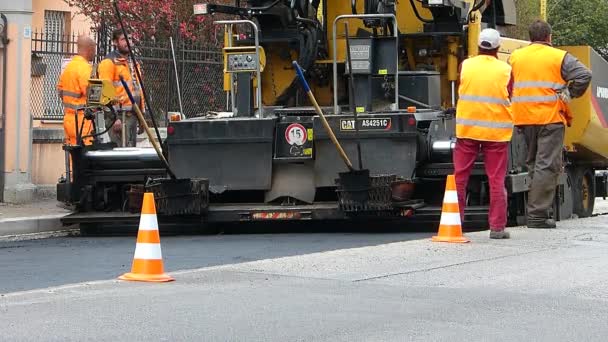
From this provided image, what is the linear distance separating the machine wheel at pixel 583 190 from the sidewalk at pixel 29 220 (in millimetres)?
6404

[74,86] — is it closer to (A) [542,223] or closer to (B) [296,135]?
(B) [296,135]

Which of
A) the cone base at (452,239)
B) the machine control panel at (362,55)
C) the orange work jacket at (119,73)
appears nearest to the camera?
the cone base at (452,239)

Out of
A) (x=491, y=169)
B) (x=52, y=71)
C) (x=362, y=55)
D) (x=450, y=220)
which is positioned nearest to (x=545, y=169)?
(x=491, y=169)

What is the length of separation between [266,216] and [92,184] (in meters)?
2.03

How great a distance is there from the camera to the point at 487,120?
438 inches

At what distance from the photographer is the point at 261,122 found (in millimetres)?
12547

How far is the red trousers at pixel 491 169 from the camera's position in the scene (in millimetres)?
10938

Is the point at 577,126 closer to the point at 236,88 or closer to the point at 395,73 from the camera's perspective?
the point at 395,73

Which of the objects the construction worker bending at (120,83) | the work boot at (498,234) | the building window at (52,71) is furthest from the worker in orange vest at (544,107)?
the building window at (52,71)

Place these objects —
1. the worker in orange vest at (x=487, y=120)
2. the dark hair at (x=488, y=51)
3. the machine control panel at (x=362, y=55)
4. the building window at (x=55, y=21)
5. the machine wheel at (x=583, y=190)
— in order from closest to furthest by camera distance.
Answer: the worker in orange vest at (x=487, y=120) < the dark hair at (x=488, y=51) < the machine control panel at (x=362, y=55) < the machine wheel at (x=583, y=190) < the building window at (x=55, y=21)

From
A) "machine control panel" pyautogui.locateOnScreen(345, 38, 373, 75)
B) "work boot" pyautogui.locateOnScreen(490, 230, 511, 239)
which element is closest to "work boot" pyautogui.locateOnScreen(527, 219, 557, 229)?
"work boot" pyautogui.locateOnScreen(490, 230, 511, 239)

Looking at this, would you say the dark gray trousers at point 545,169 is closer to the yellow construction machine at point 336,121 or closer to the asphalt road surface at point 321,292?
the yellow construction machine at point 336,121

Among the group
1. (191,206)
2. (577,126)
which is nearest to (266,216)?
(191,206)

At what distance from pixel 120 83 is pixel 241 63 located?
2074 mm
